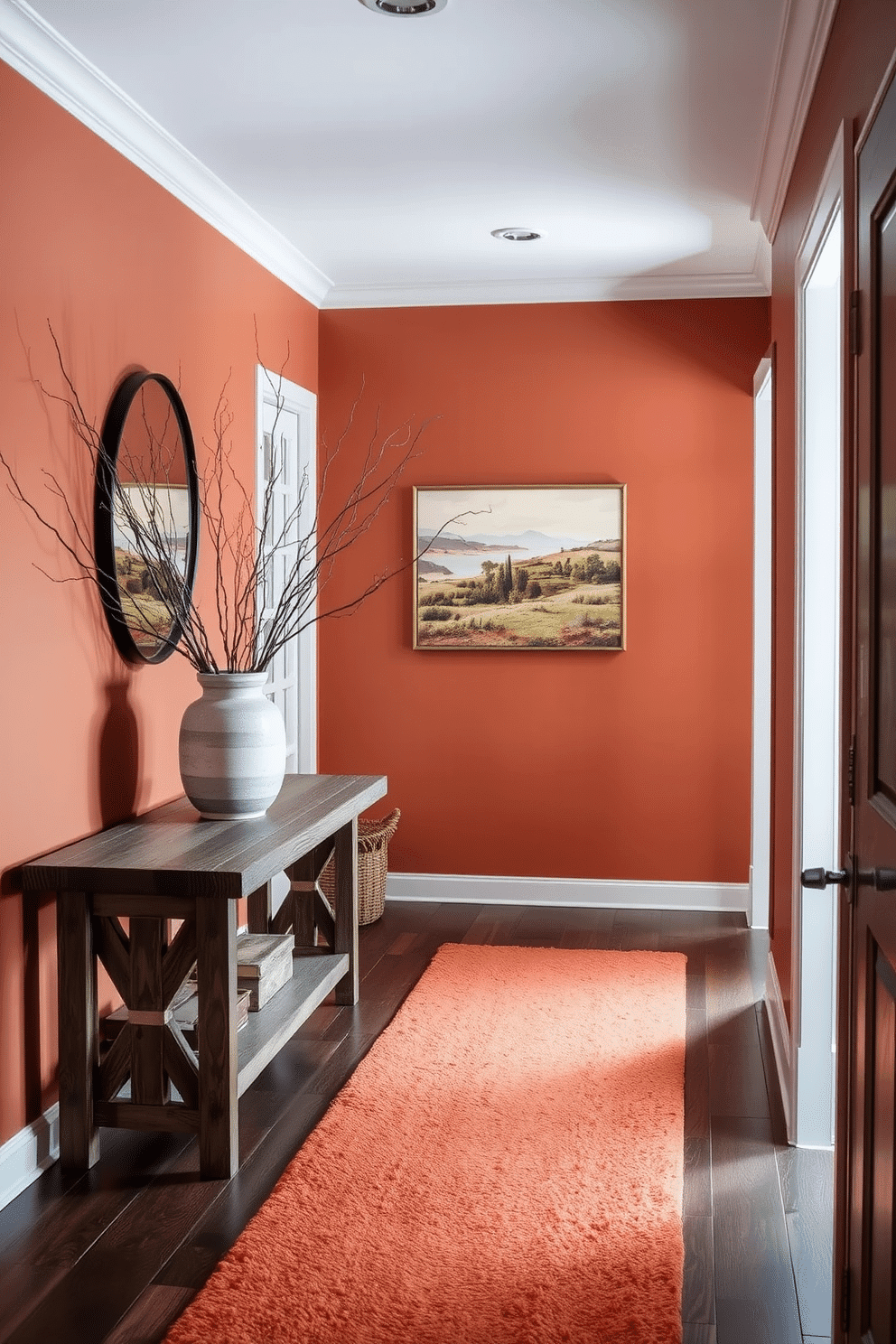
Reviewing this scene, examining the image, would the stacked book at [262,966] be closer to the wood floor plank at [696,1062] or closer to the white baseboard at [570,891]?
the wood floor plank at [696,1062]

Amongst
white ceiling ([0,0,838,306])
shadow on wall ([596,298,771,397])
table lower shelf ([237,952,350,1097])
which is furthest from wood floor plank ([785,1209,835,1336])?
shadow on wall ([596,298,771,397])

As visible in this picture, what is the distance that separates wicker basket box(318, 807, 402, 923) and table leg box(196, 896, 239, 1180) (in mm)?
2004

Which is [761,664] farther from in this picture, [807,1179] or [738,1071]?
[807,1179]

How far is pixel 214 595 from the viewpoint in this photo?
414 cm

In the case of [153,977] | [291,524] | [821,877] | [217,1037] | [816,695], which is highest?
[291,524]

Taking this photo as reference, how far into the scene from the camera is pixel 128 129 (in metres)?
3.32

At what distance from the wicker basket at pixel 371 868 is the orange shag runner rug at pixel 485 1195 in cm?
96

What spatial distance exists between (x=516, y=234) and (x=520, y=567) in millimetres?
1385

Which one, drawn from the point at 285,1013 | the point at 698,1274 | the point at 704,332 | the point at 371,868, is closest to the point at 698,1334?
the point at 698,1274

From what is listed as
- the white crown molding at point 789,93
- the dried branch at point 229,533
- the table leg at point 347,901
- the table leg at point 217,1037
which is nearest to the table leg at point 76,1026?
the table leg at point 217,1037

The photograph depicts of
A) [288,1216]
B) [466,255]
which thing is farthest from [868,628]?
[466,255]

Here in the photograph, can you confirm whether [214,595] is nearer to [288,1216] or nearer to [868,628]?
[288,1216]

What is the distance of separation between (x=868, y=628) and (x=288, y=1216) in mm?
1742

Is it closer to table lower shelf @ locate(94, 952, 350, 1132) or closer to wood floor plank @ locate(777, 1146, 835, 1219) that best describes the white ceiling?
table lower shelf @ locate(94, 952, 350, 1132)
